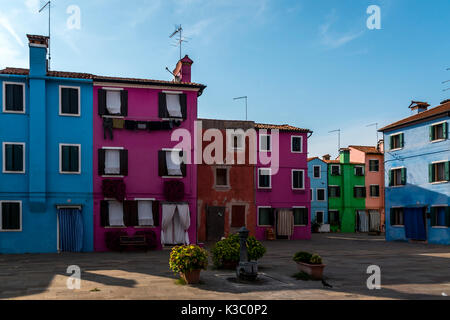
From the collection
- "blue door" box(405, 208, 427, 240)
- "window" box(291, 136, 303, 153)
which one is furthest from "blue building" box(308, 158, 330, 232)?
Result: "blue door" box(405, 208, 427, 240)

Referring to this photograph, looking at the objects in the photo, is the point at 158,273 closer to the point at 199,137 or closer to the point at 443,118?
the point at 199,137

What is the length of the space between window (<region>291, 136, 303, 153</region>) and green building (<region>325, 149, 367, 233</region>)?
16571 millimetres

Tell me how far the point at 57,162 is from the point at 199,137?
34.3 ft

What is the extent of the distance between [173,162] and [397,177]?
20307 mm

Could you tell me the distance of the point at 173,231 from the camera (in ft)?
85.3

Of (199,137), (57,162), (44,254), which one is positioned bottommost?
(44,254)

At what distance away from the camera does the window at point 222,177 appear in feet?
107

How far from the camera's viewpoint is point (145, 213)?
83.6ft

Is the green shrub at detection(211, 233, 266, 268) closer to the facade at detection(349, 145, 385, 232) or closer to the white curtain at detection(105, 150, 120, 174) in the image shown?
the white curtain at detection(105, 150, 120, 174)

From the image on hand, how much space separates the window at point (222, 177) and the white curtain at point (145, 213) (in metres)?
7.93

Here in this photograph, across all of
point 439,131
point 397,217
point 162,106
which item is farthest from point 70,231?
point 439,131
